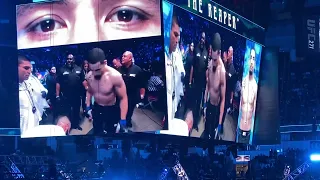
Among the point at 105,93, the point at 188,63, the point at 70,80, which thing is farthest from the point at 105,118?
the point at 188,63

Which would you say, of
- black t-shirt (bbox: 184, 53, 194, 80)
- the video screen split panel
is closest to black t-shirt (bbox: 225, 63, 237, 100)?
the video screen split panel

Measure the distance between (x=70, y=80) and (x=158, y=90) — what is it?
10.5 feet

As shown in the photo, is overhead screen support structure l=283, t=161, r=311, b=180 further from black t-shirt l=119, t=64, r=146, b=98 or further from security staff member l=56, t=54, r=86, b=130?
security staff member l=56, t=54, r=86, b=130

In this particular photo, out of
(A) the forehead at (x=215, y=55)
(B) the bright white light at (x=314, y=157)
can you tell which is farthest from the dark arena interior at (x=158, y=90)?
(A) the forehead at (x=215, y=55)

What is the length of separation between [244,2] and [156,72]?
9518 mm

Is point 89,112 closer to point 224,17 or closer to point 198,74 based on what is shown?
point 198,74

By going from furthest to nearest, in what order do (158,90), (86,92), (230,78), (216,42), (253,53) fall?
1. (253,53)
2. (230,78)
3. (216,42)
4. (86,92)
5. (158,90)

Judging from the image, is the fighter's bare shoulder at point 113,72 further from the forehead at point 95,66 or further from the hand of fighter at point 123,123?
the hand of fighter at point 123,123

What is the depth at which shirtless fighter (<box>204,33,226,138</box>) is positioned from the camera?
24.9 meters

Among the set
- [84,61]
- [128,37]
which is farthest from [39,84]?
[128,37]

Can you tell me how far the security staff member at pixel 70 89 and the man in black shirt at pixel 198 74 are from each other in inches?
150

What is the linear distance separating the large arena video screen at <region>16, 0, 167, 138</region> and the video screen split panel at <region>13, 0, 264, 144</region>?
31 millimetres

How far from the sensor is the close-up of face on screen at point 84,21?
2150 centimetres

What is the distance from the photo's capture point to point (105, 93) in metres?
22.4
